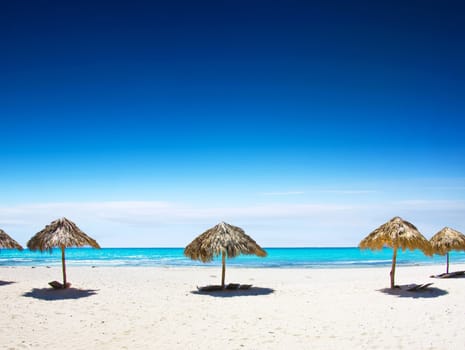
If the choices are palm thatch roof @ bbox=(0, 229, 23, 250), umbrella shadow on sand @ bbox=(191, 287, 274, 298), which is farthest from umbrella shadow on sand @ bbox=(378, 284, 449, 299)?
palm thatch roof @ bbox=(0, 229, 23, 250)

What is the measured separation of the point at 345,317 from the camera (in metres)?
8.05

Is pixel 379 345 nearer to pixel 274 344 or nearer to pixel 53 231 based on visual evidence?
pixel 274 344

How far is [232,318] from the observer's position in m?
8.09

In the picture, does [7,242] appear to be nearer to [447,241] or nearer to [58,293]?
[58,293]

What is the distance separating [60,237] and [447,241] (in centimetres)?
1437

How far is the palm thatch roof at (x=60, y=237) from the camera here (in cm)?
1117

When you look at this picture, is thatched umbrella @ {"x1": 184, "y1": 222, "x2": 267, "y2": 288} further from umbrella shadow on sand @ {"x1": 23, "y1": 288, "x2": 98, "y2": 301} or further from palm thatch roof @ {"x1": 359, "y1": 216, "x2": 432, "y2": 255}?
palm thatch roof @ {"x1": 359, "y1": 216, "x2": 432, "y2": 255}

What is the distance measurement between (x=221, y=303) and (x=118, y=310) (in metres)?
2.56

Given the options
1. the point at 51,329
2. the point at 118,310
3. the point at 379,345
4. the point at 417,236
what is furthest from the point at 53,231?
the point at 417,236

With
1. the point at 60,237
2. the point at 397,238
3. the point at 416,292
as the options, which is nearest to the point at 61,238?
the point at 60,237

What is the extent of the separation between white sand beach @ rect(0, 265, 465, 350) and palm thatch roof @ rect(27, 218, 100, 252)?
4.40 ft

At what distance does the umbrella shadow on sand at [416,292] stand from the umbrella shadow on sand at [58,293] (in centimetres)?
869

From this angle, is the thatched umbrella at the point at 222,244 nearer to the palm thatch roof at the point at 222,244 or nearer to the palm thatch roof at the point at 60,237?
the palm thatch roof at the point at 222,244

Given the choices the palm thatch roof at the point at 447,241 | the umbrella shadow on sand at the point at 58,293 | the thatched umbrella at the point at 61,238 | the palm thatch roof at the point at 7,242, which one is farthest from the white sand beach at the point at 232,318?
the palm thatch roof at the point at 447,241
